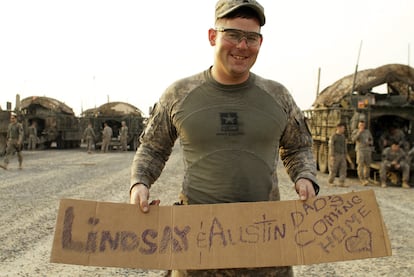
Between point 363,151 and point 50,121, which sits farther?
point 50,121

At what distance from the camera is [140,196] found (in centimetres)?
202

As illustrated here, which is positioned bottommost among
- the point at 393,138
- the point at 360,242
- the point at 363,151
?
the point at 360,242

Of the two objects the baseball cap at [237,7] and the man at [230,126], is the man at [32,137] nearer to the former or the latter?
the man at [230,126]

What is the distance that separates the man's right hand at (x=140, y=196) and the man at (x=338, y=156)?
9794 millimetres

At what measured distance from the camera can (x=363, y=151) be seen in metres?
11.4

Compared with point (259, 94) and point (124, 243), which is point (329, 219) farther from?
point (124, 243)

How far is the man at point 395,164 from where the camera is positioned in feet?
37.1

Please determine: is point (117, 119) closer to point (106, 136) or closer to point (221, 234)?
point (106, 136)

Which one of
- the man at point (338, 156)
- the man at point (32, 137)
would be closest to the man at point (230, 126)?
the man at point (338, 156)

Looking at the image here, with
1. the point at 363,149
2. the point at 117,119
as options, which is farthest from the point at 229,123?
the point at 117,119

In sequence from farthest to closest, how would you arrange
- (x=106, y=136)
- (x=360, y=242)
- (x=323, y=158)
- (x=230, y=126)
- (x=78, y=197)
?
(x=106, y=136) → (x=323, y=158) → (x=78, y=197) → (x=230, y=126) → (x=360, y=242)

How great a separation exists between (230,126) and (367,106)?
442 inches

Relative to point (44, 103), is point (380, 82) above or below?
below

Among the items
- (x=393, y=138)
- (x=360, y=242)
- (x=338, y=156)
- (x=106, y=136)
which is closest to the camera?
(x=360, y=242)
